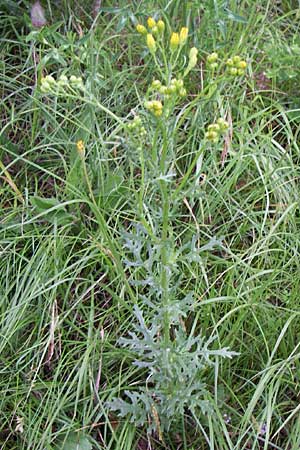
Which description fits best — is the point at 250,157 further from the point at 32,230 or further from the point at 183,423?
the point at 183,423

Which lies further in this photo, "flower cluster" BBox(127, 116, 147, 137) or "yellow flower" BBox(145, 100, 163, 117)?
"flower cluster" BBox(127, 116, 147, 137)

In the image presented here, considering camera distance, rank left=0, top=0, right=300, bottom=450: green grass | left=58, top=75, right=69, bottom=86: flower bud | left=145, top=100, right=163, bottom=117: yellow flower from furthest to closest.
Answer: left=0, top=0, right=300, bottom=450: green grass, left=58, top=75, right=69, bottom=86: flower bud, left=145, top=100, right=163, bottom=117: yellow flower

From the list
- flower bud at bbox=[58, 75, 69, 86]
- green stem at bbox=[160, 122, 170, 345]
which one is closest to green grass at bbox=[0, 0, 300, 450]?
green stem at bbox=[160, 122, 170, 345]

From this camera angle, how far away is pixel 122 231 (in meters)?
1.49

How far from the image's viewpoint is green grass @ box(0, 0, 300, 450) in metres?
1.78

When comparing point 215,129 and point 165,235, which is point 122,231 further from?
Answer: point 215,129

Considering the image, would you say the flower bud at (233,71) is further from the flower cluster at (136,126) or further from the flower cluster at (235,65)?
the flower cluster at (136,126)

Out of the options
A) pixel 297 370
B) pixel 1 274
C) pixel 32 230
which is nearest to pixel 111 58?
pixel 32 230

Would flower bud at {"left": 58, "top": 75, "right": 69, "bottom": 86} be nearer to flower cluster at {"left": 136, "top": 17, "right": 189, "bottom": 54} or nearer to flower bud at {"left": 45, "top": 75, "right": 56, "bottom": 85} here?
flower bud at {"left": 45, "top": 75, "right": 56, "bottom": 85}

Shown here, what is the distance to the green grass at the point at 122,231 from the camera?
178 centimetres

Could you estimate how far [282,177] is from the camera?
2055 mm

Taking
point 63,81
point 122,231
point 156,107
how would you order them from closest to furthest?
point 156,107
point 63,81
point 122,231

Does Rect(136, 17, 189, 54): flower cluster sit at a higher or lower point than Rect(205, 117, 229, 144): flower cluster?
higher

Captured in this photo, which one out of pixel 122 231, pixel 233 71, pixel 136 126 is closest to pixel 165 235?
pixel 122 231
